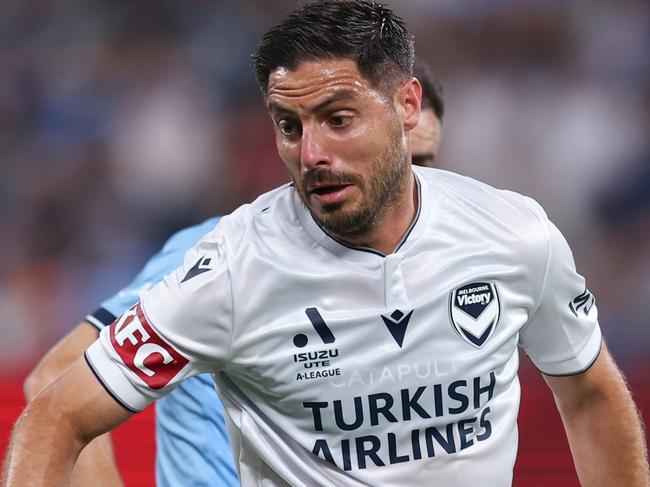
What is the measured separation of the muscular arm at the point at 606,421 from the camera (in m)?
2.54

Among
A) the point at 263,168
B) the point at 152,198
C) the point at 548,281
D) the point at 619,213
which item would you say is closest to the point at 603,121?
the point at 619,213

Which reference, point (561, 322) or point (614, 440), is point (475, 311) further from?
point (614, 440)

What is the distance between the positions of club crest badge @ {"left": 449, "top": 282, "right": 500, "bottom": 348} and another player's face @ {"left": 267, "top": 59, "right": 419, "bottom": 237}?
0.27m

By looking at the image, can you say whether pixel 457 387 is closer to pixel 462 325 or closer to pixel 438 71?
pixel 462 325

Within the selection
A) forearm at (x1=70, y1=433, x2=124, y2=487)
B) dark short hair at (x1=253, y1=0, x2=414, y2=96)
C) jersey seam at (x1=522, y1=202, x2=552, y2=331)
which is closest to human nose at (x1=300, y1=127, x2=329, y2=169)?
dark short hair at (x1=253, y1=0, x2=414, y2=96)

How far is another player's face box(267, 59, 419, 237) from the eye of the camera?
2.13m

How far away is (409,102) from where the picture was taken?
2.36 meters

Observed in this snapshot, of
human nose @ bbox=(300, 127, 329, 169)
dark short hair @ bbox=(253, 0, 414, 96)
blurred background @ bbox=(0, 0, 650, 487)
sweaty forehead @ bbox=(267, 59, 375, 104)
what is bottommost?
blurred background @ bbox=(0, 0, 650, 487)

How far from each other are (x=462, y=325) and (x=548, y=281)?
234 mm

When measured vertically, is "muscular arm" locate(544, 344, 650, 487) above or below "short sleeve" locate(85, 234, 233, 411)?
below

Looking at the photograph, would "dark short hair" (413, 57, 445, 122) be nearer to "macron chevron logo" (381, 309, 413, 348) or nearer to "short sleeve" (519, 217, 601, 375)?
"short sleeve" (519, 217, 601, 375)

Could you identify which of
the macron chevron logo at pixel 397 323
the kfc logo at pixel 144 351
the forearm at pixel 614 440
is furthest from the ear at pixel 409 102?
the forearm at pixel 614 440

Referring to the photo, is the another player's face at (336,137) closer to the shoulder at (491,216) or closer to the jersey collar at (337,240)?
the jersey collar at (337,240)

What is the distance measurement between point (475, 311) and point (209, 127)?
528 centimetres
